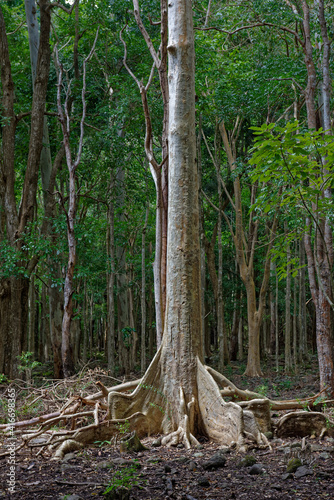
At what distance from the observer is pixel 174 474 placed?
4102 mm

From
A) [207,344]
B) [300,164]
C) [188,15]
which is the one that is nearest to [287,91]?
[188,15]

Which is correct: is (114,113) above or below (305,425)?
above

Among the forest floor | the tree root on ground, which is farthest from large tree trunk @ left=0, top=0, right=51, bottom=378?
the forest floor

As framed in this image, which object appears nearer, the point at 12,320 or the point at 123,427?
the point at 123,427

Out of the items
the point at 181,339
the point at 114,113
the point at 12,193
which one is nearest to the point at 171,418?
the point at 181,339

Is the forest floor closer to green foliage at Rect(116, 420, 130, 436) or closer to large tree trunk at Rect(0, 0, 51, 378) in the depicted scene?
green foliage at Rect(116, 420, 130, 436)

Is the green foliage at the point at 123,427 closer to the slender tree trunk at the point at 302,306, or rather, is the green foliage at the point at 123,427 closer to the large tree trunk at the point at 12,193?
the large tree trunk at the point at 12,193

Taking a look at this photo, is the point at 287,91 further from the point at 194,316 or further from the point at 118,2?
the point at 194,316

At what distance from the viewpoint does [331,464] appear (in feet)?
13.7

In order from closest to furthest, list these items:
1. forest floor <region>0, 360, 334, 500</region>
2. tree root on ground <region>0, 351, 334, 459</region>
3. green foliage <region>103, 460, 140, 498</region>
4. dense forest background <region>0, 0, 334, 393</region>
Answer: green foliage <region>103, 460, 140, 498</region> < forest floor <region>0, 360, 334, 500</region> < tree root on ground <region>0, 351, 334, 459</region> < dense forest background <region>0, 0, 334, 393</region>

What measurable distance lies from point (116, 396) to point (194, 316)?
1.41 metres

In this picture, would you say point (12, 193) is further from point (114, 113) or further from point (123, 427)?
point (123, 427)

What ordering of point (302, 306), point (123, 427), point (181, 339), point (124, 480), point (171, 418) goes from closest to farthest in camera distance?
point (124, 480) < point (123, 427) < point (171, 418) < point (181, 339) < point (302, 306)

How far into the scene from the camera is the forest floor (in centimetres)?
352
